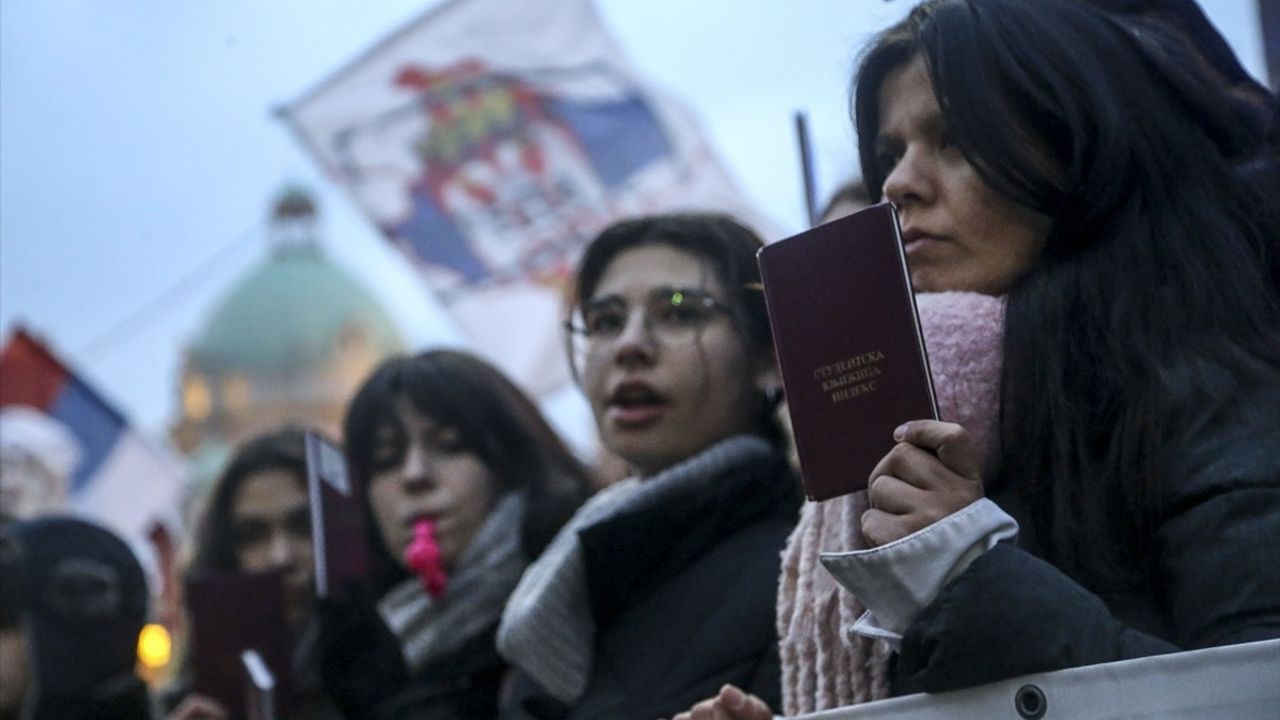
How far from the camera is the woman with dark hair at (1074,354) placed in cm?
155

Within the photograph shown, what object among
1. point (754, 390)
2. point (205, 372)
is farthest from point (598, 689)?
point (205, 372)

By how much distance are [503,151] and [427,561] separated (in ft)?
8.75

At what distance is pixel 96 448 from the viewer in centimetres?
623

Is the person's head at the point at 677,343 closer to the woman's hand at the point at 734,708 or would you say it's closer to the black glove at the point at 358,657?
the black glove at the point at 358,657

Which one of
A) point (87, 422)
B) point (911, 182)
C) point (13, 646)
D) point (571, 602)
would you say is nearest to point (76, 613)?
point (13, 646)

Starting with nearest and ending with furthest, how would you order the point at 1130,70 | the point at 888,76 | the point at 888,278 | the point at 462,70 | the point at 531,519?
the point at 888,278 < the point at 1130,70 < the point at 888,76 < the point at 531,519 < the point at 462,70

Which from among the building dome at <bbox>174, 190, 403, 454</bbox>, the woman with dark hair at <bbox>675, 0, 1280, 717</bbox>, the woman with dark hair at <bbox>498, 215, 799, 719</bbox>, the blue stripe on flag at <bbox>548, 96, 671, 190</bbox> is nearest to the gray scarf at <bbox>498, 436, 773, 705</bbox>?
the woman with dark hair at <bbox>498, 215, 799, 719</bbox>

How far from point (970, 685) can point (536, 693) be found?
4.41ft

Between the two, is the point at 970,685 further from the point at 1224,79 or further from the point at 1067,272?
the point at 1224,79

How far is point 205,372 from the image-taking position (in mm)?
50312

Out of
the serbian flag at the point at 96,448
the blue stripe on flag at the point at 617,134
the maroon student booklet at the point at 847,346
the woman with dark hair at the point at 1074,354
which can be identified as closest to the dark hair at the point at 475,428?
the woman with dark hair at the point at 1074,354

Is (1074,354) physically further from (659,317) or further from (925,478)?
(659,317)

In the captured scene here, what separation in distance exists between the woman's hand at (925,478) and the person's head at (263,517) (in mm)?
2588

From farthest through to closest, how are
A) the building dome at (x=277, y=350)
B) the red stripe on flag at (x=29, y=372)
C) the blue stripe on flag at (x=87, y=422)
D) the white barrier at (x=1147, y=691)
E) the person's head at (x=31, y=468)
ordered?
1. the building dome at (x=277, y=350)
2. the blue stripe on flag at (x=87, y=422)
3. the red stripe on flag at (x=29, y=372)
4. the person's head at (x=31, y=468)
5. the white barrier at (x=1147, y=691)
